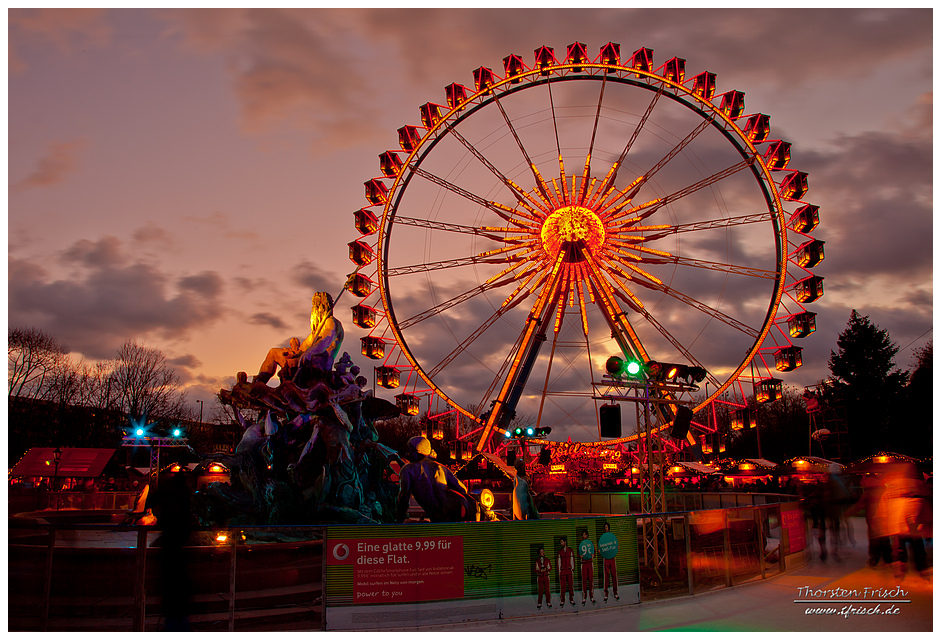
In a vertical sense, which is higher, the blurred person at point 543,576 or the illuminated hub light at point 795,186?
the illuminated hub light at point 795,186

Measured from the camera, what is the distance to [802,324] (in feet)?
75.4

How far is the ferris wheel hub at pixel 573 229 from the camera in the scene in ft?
81.3

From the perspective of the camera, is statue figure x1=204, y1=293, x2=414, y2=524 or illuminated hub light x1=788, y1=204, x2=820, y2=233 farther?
illuminated hub light x1=788, y1=204, x2=820, y2=233

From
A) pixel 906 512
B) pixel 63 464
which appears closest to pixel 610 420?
pixel 906 512

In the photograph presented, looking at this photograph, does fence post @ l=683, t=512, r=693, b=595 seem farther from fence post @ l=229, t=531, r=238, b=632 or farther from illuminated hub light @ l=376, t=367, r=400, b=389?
illuminated hub light @ l=376, t=367, r=400, b=389

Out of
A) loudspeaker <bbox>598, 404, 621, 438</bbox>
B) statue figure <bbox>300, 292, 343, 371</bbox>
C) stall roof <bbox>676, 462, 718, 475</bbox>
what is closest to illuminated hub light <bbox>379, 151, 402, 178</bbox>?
statue figure <bbox>300, 292, 343, 371</bbox>

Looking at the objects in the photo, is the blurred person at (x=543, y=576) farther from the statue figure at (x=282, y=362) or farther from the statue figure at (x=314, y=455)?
the statue figure at (x=282, y=362)

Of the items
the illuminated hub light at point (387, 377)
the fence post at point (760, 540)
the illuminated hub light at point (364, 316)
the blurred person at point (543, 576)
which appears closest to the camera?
the blurred person at point (543, 576)

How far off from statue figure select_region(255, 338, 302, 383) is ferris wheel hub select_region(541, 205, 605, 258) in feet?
40.7

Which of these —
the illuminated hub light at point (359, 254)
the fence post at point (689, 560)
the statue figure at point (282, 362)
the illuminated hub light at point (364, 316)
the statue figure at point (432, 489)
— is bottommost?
the fence post at point (689, 560)

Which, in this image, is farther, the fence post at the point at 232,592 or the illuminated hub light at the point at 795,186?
the illuminated hub light at the point at 795,186

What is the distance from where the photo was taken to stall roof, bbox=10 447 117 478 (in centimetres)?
3494

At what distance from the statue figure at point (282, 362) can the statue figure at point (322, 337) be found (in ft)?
0.71

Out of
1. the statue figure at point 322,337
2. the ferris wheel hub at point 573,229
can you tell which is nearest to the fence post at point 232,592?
the statue figure at point 322,337
